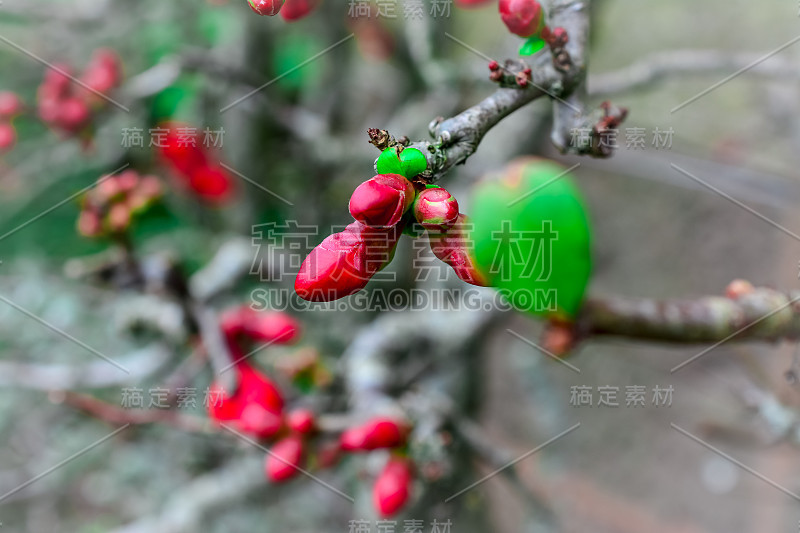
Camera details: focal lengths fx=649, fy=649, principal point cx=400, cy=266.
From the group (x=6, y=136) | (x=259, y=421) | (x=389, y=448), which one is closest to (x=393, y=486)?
(x=389, y=448)

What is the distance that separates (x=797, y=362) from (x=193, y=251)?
1093mm

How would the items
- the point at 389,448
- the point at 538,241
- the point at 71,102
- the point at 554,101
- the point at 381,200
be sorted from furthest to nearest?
the point at 71,102, the point at 389,448, the point at 538,241, the point at 554,101, the point at 381,200

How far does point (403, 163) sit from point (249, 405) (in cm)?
49

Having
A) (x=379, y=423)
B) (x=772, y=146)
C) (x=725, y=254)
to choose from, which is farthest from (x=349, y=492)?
(x=772, y=146)

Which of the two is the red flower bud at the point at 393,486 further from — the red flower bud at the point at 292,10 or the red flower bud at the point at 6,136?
the red flower bud at the point at 6,136

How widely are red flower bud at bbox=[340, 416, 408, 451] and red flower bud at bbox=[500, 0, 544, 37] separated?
0.40 m

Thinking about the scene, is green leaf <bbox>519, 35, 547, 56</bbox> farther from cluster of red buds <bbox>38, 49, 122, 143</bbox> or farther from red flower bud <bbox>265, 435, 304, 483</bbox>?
cluster of red buds <bbox>38, 49, 122, 143</bbox>

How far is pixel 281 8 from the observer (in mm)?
393

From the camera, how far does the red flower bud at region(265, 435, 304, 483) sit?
65 cm

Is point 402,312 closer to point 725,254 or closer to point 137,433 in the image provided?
point 137,433

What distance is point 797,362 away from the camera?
0.50 m

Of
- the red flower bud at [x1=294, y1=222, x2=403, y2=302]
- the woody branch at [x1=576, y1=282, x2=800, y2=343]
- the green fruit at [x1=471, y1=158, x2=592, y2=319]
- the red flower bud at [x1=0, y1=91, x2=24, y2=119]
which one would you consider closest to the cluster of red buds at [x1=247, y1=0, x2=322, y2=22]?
the red flower bud at [x1=294, y1=222, x2=403, y2=302]

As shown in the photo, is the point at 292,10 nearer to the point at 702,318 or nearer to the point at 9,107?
the point at 702,318

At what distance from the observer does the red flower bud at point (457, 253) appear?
0.34m
